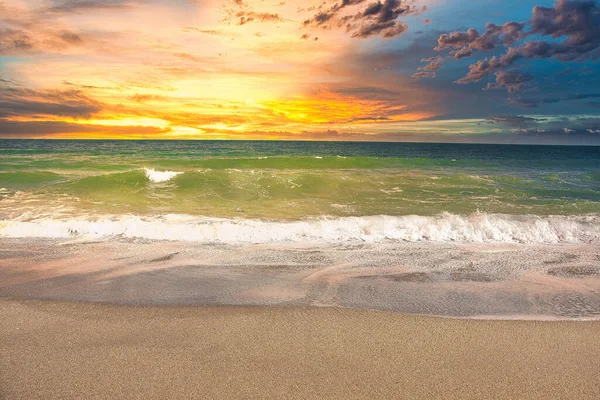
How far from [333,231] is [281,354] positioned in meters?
4.95

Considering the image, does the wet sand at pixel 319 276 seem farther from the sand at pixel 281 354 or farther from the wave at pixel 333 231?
the wave at pixel 333 231

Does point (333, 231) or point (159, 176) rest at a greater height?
point (159, 176)

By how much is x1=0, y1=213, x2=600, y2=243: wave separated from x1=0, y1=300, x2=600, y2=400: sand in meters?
3.52

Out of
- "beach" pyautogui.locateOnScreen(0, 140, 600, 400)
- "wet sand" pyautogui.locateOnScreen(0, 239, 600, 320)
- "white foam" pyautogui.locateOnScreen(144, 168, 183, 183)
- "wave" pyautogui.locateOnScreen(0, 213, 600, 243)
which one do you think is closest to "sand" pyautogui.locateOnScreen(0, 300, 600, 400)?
"beach" pyautogui.locateOnScreen(0, 140, 600, 400)

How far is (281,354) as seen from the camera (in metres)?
3.19

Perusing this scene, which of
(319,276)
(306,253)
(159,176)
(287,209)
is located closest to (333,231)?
(306,253)

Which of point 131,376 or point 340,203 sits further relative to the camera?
point 340,203

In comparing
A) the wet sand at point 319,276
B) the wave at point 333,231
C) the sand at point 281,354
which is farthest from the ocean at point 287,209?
the sand at point 281,354

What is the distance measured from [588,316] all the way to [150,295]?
4.68m

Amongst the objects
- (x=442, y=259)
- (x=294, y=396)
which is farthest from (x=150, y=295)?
(x=442, y=259)

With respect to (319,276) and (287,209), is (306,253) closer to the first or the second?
(319,276)

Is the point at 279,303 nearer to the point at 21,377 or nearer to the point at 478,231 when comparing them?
the point at 21,377

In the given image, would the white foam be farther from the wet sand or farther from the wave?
the wet sand

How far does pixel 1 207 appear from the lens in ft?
36.5
